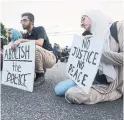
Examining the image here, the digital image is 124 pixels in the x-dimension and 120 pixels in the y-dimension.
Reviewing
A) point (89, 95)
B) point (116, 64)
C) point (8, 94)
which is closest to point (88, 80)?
point (89, 95)

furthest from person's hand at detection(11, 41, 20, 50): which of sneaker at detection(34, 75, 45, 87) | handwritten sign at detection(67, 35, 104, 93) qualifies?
handwritten sign at detection(67, 35, 104, 93)

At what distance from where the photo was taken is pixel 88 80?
197cm

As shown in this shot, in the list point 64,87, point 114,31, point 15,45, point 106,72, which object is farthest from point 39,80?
point 114,31

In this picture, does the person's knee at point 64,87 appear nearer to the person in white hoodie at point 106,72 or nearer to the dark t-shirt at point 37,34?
the person in white hoodie at point 106,72

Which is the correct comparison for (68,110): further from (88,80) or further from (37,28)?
(37,28)

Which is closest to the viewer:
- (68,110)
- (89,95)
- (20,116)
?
(20,116)

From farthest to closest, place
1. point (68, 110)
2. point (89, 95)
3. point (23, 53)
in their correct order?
point (23, 53)
point (89, 95)
point (68, 110)

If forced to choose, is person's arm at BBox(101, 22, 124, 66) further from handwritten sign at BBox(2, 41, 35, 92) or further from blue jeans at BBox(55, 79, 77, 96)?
handwritten sign at BBox(2, 41, 35, 92)

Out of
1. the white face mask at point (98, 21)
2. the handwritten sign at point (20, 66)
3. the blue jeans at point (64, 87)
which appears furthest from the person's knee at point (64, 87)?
Answer: the white face mask at point (98, 21)

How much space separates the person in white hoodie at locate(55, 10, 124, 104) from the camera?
2.01 m

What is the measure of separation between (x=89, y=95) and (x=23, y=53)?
842mm

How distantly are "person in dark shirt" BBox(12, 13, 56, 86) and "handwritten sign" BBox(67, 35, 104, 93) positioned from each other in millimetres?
446

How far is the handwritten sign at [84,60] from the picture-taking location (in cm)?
196

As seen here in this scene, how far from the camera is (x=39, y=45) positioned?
276 centimetres
